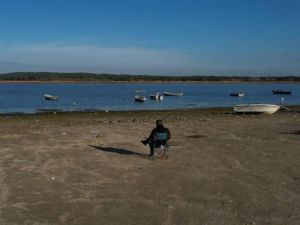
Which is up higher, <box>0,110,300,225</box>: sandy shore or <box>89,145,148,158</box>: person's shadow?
<box>0,110,300,225</box>: sandy shore

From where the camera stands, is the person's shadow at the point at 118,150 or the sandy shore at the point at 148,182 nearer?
the sandy shore at the point at 148,182

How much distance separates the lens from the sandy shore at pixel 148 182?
10.9 metres

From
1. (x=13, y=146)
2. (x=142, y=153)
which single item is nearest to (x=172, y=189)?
(x=142, y=153)

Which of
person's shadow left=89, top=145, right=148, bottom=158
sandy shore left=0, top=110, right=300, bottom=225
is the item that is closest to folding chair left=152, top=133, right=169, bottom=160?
sandy shore left=0, top=110, right=300, bottom=225

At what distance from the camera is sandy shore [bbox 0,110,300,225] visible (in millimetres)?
10875

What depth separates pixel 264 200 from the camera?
12.1m

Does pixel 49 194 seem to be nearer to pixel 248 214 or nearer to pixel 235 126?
pixel 248 214

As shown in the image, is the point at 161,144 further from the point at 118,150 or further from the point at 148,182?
the point at 148,182

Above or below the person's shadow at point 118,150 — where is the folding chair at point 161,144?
above

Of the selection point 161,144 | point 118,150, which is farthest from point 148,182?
point 118,150

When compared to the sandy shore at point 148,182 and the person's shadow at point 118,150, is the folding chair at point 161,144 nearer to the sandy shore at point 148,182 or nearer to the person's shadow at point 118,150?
the sandy shore at point 148,182

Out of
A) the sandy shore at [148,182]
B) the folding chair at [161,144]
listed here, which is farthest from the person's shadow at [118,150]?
the folding chair at [161,144]

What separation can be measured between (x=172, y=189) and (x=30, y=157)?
21.8ft

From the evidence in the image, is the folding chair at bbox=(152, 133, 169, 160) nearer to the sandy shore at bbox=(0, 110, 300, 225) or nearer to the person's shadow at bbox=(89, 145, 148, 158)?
the sandy shore at bbox=(0, 110, 300, 225)
